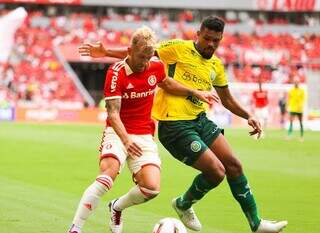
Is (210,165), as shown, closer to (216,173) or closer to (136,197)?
(216,173)

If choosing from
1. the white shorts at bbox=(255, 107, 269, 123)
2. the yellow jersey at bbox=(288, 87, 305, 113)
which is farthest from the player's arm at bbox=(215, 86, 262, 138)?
the white shorts at bbox=(255, 107, 269, 123)

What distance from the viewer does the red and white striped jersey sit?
844 centimetres

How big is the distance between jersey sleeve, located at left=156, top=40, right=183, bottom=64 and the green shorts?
682 mm

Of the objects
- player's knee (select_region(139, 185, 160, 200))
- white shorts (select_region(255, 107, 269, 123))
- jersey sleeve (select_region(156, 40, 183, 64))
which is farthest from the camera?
white shorts (select_region(255, 107, 269, 123))

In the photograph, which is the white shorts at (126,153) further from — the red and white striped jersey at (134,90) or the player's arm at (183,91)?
the player's arm at (183,91)

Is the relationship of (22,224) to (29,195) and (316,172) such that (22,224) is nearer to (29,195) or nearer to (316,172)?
(29,195)

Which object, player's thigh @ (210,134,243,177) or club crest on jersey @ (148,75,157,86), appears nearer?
club crest on jersey @ (148,75,157,86)

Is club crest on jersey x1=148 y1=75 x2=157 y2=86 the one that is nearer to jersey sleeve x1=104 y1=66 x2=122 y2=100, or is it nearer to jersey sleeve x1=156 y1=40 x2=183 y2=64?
jersey sleeve x1=104 y1=66 x2=122 y2=100

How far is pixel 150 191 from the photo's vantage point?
8648 mm

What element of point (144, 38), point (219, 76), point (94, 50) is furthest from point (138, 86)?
point (219, 76)

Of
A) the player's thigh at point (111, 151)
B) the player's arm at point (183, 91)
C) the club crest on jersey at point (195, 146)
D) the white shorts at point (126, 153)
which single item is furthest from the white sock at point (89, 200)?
the player's arm at point (183, 91)

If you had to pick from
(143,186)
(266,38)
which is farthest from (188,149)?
(266,38)

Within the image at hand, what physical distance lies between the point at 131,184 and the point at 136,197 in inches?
228

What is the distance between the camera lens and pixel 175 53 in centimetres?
959
